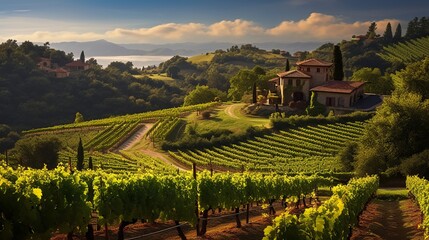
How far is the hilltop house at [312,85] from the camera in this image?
3083 inches

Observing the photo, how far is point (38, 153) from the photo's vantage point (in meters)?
60.3

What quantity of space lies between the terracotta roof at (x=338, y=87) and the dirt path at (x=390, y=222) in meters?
41.8

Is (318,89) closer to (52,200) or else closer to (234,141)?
(234,141)

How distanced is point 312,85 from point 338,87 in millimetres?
5800

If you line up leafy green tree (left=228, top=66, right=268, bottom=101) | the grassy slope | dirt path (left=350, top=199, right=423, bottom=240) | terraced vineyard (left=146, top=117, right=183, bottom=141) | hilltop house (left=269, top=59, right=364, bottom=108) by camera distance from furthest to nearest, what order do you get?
1. leafy green tree (left=228, top=66, right=268, bottom=101)
2. hilltop house (left=269, top=59, right=364, bottom=108)
3. terraced vineyard (left=146, top=117, right=183, bottom=141)
4. the grassy slope
5. dirt path (left=350, top=199, right=423, bottom=240)

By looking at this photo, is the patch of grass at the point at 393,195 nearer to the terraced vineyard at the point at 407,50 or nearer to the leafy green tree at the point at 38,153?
the leafy green tree at the point at 38,153

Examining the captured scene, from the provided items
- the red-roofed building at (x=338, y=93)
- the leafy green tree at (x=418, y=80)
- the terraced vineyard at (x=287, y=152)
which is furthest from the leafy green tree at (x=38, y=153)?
the leafy green tree at (x=418, y=80)

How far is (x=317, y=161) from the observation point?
55875 mm

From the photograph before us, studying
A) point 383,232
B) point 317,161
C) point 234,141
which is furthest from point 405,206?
point 234,141

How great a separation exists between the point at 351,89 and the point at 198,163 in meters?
33.0

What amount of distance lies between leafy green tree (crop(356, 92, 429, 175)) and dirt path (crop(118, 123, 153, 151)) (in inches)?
1461

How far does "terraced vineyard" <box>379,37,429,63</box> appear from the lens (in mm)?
143875

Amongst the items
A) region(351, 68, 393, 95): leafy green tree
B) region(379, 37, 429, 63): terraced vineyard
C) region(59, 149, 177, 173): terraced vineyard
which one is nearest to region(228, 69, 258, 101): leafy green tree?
region(351, 68, 393, 95): leafy green tree

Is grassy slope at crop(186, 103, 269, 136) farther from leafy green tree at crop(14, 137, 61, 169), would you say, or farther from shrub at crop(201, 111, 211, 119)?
leafy green tree at crop(14, 137, 61, 169)
